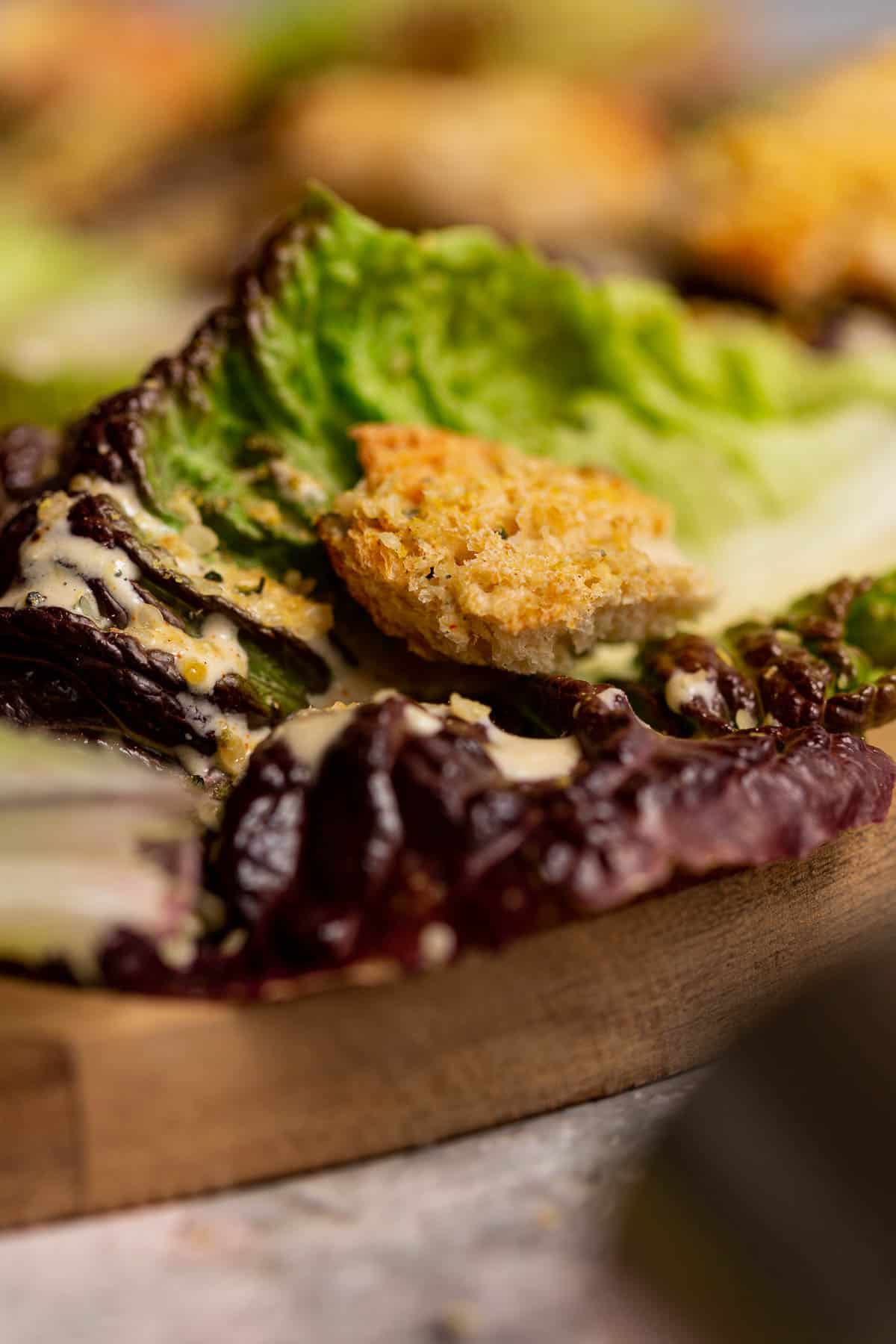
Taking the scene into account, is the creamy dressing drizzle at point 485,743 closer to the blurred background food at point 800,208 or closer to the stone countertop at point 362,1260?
the stone countertop at point 362,1260

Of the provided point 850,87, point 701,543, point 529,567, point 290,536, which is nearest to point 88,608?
point 290,536

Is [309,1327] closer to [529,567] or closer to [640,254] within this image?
[529,567]

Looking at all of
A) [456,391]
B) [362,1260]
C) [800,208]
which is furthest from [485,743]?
[800,208]

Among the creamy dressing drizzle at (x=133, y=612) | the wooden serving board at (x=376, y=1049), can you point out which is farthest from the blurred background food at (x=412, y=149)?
the wooden serving board at (x=376, y=1049)

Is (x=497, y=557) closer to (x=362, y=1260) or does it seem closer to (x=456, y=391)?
(x=456, y=391)

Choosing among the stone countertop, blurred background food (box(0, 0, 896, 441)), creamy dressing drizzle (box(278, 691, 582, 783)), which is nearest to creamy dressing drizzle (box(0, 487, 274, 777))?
creamy dressing drizzle (box(278, 691, 582, 783))

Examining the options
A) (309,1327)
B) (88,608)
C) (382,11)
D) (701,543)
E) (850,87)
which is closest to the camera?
(309,1327)

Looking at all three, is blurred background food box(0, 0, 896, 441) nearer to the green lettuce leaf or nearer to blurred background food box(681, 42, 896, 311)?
blurred background food box(681, 42, 896, 311)
